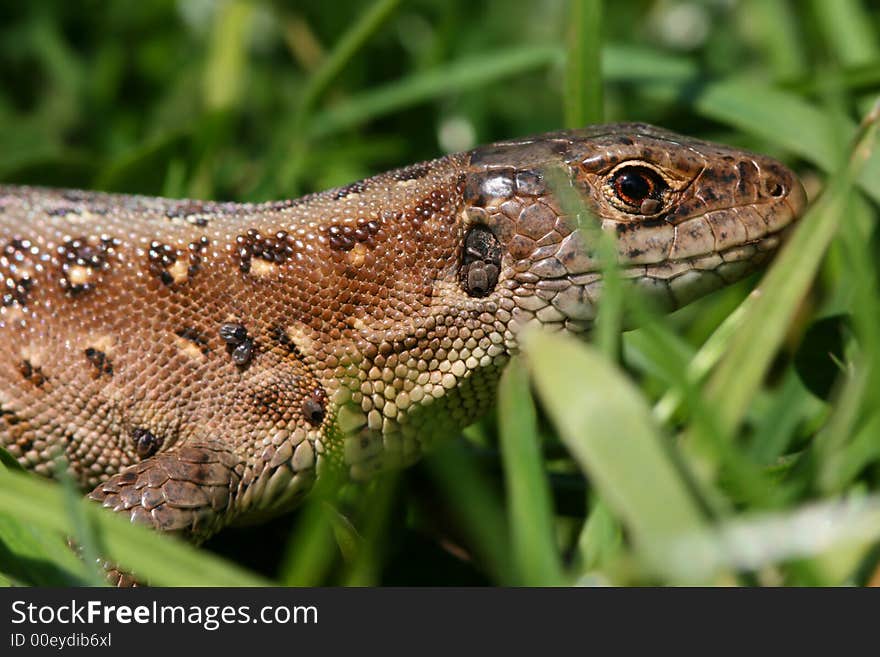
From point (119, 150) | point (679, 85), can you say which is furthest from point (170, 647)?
point (119, 150)

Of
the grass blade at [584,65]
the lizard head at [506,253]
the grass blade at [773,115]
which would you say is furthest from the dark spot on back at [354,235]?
the grass blade at [773,115]

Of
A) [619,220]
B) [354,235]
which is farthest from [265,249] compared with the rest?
[619,220]

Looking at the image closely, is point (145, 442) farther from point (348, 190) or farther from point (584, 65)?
point (584, 65)

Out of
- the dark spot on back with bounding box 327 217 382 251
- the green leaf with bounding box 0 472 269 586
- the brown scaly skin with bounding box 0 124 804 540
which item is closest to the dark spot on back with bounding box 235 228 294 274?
the brown scaly skin with bounding box 0 124 804 540

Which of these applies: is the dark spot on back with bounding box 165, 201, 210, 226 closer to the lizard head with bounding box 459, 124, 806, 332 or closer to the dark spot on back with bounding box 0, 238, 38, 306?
the dark spot on back with bounding box 0, 238, 38, 306

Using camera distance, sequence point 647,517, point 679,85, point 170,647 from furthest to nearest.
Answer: point 679,85 → point 170,647 → point 647,517

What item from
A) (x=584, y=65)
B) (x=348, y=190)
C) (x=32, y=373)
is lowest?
(x=32, y=373)

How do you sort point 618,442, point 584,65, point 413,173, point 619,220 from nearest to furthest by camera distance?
point 618,442 → point 619,220 → point 413,173 → point 584,65

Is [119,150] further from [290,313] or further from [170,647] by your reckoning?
[170,647]
